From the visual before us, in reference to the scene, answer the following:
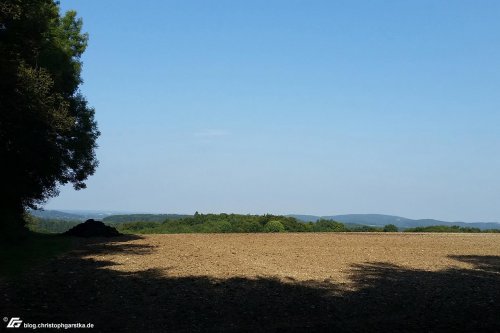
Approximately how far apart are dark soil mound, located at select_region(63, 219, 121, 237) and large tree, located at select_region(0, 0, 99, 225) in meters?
3.82

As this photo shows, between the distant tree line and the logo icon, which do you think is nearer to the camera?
the logo icon

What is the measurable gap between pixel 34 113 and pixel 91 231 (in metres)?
15.0

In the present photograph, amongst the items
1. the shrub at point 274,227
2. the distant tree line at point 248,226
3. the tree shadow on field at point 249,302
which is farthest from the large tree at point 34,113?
the shrub at point 274,227

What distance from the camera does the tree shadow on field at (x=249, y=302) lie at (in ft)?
30.3

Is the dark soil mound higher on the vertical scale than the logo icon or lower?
higher

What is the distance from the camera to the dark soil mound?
109 feet

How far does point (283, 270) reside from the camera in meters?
17.4

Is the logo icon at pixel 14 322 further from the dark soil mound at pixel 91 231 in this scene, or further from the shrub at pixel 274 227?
the shrub at pixel 274 227

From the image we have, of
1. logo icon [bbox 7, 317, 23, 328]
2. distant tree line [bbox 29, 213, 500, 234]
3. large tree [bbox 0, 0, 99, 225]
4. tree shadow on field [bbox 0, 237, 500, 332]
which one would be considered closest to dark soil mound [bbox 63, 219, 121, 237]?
large tree [bbox 0, 0, 99, 225]

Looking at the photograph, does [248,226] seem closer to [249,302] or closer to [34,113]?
[34,113]

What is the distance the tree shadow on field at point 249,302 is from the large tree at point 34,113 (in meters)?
8.58

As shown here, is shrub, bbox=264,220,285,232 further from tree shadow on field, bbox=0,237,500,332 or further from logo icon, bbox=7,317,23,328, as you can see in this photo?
logo icon, bbox=7,317,23,328

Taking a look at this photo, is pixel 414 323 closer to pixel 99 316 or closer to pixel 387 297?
pixel 387 297

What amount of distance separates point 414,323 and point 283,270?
329 inches
